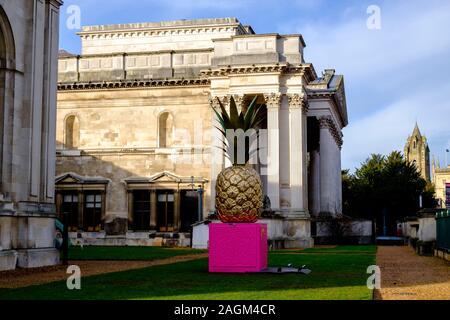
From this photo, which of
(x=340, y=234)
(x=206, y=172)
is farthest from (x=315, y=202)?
(x=206, y=172)

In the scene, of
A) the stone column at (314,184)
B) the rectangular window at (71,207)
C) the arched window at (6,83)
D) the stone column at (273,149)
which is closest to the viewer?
the arched window at (6,83)

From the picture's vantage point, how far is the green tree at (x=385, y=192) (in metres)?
81.7

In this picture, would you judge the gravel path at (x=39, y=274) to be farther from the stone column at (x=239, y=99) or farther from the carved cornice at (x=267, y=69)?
the carved cornice at (x=267, y=69)

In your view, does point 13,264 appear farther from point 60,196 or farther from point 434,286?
point 60,196

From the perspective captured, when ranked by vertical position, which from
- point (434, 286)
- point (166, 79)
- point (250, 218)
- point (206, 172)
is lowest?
point (434, 286)

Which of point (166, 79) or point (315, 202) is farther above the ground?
point (166, 79)

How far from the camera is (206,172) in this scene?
55.2 m

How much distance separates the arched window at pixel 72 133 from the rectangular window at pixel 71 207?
426cm

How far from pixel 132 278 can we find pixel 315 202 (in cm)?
4564

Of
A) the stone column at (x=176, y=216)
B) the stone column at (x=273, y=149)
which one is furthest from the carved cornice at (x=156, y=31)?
the stone column at (x=176, y=216)

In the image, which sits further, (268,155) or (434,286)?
(268,155)

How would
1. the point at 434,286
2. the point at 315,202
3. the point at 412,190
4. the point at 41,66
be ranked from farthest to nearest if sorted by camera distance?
the point at 412,190
the point at 315,202
the point at 41,66
the point at 434,286

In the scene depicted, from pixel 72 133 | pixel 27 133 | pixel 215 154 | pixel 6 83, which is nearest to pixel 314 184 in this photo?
pixel 215 154
